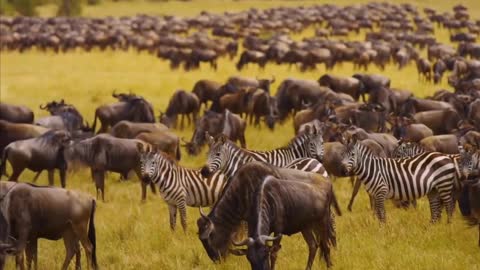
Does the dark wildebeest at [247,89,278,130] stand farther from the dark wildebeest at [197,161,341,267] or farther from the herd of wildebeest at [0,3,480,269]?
the dark wildebeest at [197,161,341,267]

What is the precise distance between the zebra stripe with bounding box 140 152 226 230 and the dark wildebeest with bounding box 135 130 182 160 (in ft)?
12.6

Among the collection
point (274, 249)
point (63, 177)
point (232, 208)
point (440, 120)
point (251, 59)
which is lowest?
point (251, 59)

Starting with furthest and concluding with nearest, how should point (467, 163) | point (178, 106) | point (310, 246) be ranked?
point (178, 106) < point (467, 163) < point (310, 246)

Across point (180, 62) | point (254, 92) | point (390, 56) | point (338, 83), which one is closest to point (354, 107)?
point (254, 92)

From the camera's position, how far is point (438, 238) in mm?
9898

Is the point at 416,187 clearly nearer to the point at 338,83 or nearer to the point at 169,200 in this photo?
the point at 169,200

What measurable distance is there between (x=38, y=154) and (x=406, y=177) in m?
7.12

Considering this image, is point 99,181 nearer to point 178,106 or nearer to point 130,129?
point 130,129

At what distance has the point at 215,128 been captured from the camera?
56.4ft

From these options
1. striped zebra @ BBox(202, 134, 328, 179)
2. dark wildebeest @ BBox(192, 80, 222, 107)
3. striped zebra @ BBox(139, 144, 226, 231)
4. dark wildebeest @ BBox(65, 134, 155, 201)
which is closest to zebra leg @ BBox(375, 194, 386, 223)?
striped zebra @ BBox(202, 134, 328, 179)

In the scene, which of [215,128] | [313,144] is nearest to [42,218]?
[313,144]

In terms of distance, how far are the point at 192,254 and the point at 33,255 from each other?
2064 mm

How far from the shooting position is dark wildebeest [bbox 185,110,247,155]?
1680 cm

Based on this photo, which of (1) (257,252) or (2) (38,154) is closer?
(1) (257,252)
